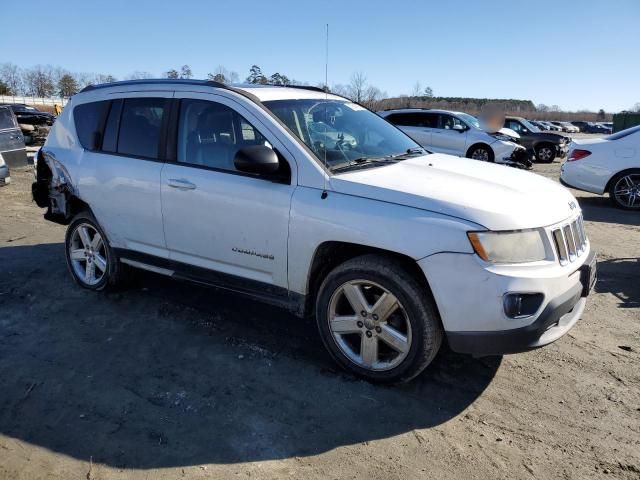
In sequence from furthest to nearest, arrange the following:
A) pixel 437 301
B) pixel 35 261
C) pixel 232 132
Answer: pixel 35 261 → pixel 232 132 → pixel 437 301

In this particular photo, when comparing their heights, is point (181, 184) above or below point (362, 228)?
above

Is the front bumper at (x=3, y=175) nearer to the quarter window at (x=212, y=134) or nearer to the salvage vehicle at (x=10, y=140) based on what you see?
the salvage vehicle at (x=10, y=140)

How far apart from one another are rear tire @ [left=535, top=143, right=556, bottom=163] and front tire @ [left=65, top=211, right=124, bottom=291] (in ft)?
60.6

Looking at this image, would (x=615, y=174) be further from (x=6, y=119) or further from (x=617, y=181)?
(x=6, y=119)

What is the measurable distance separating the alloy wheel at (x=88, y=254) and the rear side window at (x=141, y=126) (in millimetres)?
957

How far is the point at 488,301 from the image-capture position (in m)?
2.85

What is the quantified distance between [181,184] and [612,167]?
8.45m

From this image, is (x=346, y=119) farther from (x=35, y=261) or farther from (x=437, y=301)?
(x=35, y=261)

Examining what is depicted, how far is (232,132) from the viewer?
3.82 metres

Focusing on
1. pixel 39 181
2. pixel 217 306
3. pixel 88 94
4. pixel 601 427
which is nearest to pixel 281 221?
pixel 217 306

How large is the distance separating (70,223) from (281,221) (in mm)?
2754

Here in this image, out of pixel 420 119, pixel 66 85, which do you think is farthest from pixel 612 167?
pixel 66 85

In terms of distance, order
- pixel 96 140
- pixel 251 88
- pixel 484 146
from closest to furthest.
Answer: pixel 251 88 → pixel 96 140 → pixel 484 146

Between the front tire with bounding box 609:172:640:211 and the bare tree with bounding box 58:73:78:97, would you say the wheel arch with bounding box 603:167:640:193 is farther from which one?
the bare tree with bounding box 58:73:78:97
